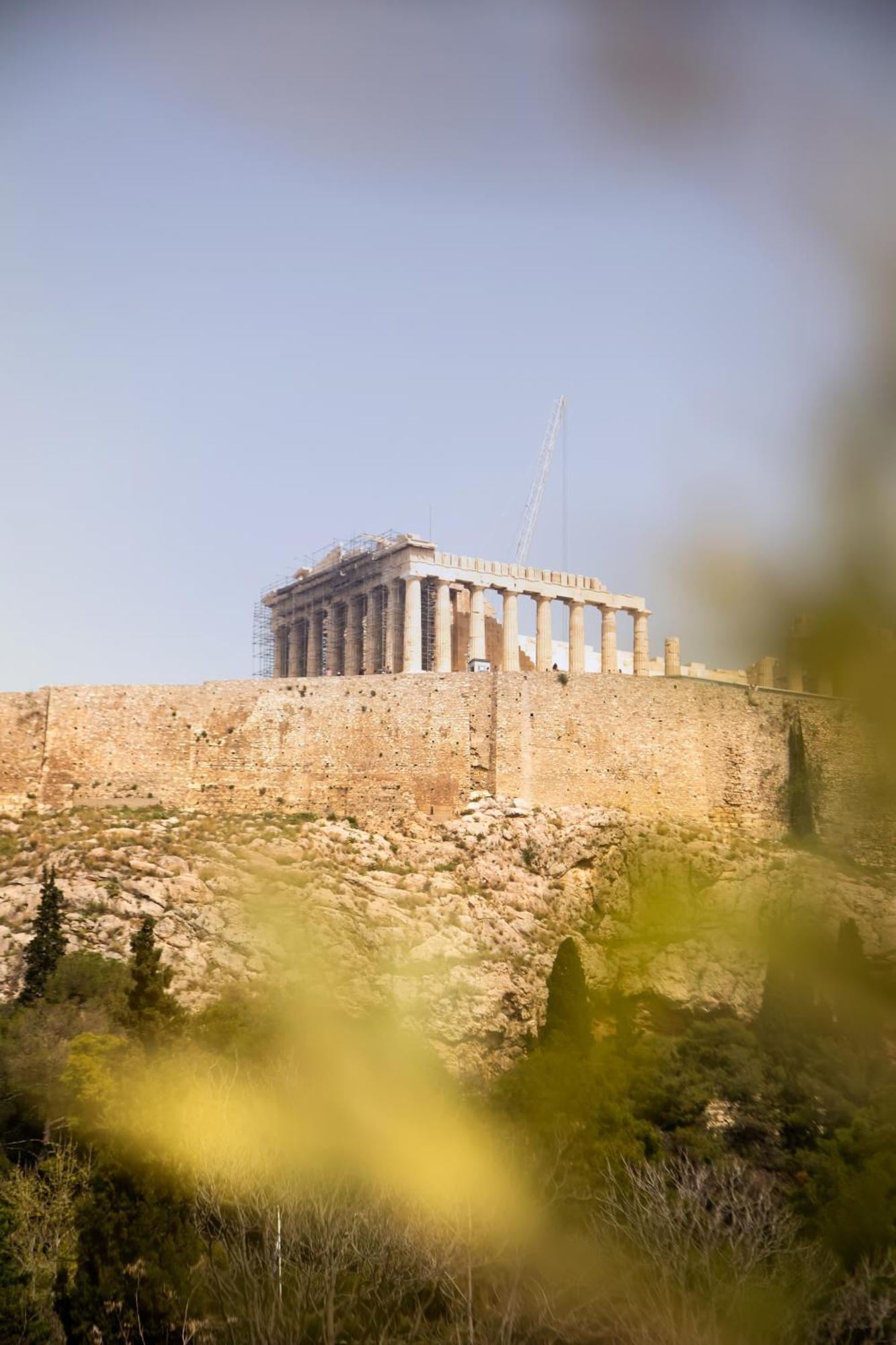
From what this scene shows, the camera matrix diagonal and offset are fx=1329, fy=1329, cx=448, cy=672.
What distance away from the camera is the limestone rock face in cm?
2881

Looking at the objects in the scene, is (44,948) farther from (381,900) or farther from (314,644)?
(314,644)

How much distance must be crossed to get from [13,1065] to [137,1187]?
3.62 metres

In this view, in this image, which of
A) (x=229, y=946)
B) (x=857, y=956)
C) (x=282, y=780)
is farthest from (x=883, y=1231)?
(x=282, y=780)

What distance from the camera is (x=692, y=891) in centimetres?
465

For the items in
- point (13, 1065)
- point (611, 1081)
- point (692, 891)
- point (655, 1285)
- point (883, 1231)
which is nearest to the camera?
point (692, 891)

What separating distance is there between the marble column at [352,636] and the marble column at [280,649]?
442cm

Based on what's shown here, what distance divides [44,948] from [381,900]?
8.71 m

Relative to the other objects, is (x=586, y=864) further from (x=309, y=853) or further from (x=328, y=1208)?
(x=328, y=1208)

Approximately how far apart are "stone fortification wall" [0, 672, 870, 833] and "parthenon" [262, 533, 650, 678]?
720 cm

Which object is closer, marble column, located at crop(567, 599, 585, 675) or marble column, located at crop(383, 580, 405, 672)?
marble column, located at crop(567, 599, 585, 675)

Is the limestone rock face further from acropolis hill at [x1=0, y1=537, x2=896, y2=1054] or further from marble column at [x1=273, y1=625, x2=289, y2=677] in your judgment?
marble column at [x1=273, y1=625, x2=289, y2=677]

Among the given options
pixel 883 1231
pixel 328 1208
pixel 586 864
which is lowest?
pixel 328 1208

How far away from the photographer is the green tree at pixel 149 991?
84.6ft

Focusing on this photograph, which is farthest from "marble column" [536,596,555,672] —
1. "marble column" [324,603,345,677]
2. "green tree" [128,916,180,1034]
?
"green tree" [128,916,180,1034]
